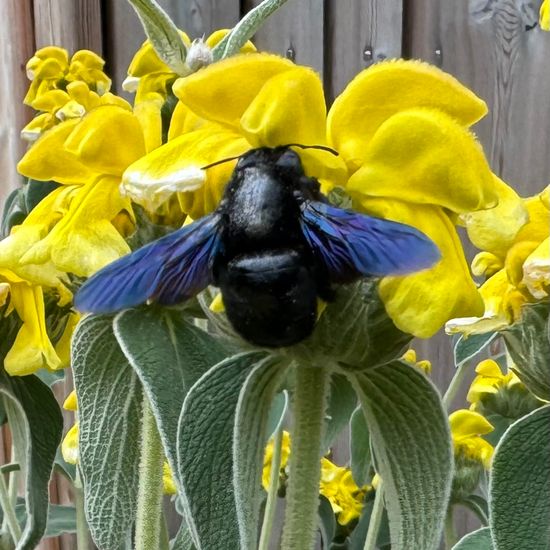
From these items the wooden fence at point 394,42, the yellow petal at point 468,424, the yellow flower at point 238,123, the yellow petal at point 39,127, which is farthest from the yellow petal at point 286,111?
the wooden fence at point 394,42

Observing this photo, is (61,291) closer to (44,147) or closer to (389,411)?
(44,147)

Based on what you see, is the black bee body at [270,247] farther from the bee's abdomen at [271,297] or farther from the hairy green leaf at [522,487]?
the hairy green leaf at [522,487]

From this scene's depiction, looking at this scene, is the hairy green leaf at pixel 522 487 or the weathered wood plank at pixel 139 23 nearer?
the hairy green leaf at pixel 522 487

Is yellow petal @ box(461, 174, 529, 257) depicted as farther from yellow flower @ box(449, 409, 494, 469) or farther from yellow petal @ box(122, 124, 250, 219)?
yellow flower @ box(449, 409, 494, 469)

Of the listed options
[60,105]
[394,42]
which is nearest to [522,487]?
[60,105]

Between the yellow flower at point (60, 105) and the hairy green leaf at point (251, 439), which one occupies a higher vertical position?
the yellow flower at point (60, 105)

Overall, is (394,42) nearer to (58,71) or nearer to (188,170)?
(58,71)

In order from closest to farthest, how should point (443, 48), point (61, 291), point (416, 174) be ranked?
point (416, 174) → point (61, 291) → point (443, 48)

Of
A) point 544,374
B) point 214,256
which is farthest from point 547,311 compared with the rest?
point 214,256
